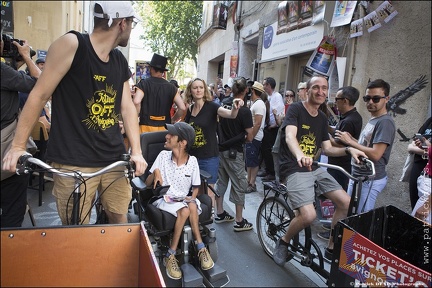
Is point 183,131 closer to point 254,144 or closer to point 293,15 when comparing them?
point 254,144

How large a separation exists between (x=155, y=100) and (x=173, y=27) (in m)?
26.5

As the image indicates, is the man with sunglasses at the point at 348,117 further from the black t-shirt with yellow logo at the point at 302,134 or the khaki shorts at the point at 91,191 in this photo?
the khaki shorts at the point at 91,191

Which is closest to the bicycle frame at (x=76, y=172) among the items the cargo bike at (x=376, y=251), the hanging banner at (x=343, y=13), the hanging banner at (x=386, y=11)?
the cargo bike at (x=376, y=251)

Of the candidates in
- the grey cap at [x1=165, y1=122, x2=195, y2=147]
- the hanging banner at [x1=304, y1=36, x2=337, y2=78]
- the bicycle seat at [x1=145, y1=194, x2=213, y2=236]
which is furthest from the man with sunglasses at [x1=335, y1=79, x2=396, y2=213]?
the hanging banner at [x1=304, y1=36, x2=337, y2=78]

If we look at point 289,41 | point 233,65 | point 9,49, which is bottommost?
point 9,49

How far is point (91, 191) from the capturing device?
2.23 m

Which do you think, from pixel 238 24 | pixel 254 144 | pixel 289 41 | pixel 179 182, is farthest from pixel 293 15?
pixel 179 182

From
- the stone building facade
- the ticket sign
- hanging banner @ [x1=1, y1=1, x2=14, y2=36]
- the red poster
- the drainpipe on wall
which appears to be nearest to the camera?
the ticket sign

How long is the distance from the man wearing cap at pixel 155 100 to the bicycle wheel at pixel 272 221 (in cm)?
182

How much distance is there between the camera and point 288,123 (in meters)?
3.15

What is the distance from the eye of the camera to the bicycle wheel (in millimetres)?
3408

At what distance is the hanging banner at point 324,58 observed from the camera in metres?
6.25

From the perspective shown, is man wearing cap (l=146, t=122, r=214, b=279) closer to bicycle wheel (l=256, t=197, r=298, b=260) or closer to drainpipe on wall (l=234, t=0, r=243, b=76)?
bicycle wheel (l=256, t=197, r=298, b=260)

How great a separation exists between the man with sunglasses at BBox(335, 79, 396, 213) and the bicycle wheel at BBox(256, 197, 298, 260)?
0.69 meters
